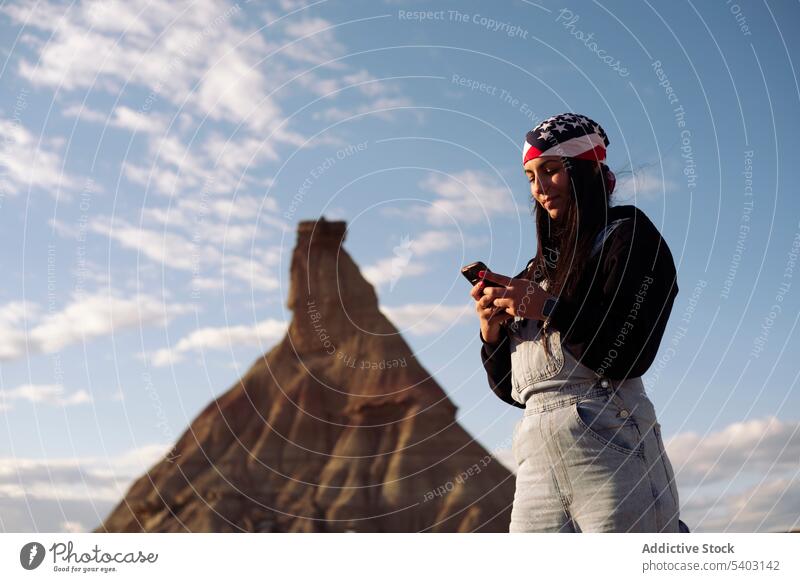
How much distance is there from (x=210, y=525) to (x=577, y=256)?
1603 inches

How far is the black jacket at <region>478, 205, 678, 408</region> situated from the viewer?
3.44 metres

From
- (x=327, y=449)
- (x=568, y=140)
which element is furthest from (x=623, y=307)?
(x=327, y=449)

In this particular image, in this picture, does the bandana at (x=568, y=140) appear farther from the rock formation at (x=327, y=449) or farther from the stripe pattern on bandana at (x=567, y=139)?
the rock formation at (x=327, y=449)

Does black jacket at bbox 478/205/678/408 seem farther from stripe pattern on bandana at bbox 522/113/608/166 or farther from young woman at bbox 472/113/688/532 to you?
stripe pattern on bandana at bbox 522/113/608/166

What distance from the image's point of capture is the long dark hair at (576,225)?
3695mm

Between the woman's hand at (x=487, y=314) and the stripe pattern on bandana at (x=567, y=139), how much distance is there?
2.13 ft

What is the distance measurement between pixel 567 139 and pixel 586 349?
98cm

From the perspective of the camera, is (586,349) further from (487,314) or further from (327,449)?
(327,449)

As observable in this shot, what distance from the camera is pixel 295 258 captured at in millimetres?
52656

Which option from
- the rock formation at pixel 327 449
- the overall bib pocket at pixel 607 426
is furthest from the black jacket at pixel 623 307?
the rock formation at pixel 327 449

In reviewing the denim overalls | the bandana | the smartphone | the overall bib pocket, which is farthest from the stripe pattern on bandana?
the overall bib pocket
